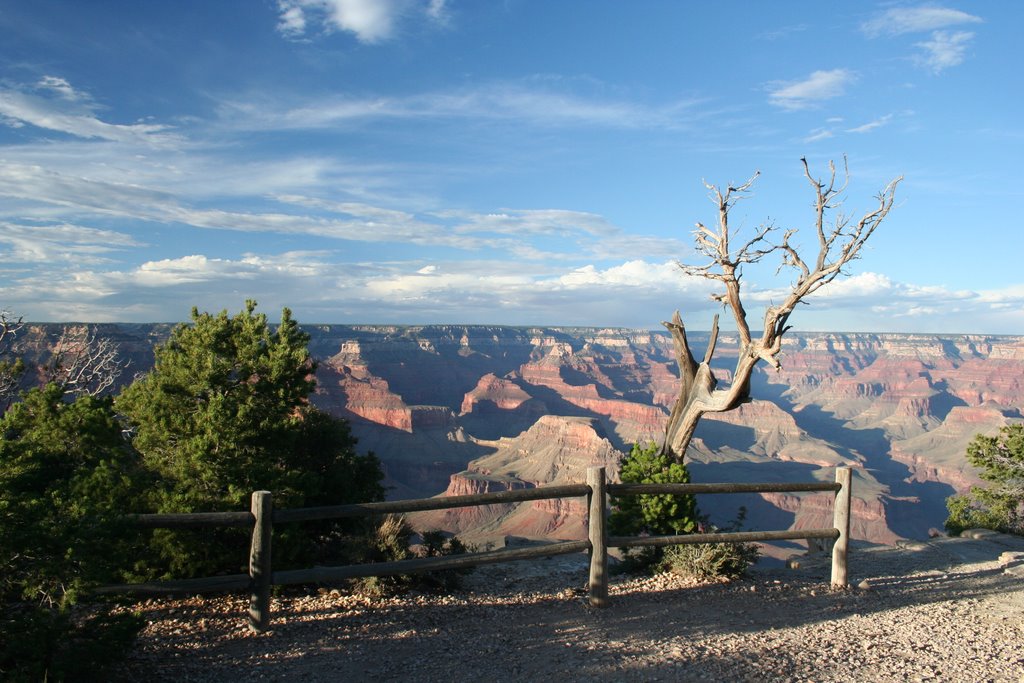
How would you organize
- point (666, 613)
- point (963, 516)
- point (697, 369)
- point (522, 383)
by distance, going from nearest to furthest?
1. point (666, 613)
2. point (697, 369)
3. point (963, 516)
4. point (522, 383)

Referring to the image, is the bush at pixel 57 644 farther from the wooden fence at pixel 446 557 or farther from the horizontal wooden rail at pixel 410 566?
the horizontal wooden rail at pixel 410 566

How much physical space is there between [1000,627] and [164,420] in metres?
9.91

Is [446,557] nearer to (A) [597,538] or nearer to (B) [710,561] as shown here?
(A) [597,538]

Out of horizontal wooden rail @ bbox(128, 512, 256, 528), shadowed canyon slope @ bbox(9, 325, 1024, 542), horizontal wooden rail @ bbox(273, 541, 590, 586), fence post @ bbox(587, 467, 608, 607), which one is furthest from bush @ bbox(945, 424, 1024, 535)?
shadowed canyon slope @ bbox(9, 325, 1024, 542)

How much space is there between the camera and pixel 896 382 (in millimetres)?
189125

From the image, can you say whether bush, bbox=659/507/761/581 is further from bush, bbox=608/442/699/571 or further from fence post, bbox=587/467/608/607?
fence post, bbox=587/467/608/607

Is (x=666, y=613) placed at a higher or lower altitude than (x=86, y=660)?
lower

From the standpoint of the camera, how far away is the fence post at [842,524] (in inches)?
344

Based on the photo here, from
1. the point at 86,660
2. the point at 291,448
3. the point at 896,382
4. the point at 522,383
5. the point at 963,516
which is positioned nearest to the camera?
the point at 86,660

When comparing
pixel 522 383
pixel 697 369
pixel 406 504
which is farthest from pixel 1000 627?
pixel 522 383

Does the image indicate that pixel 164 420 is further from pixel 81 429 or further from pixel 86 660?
pixel 86 660

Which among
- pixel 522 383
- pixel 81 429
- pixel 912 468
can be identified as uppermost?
pixel 81 429

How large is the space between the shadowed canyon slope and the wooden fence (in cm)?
1556

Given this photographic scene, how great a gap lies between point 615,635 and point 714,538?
77.7 inches
